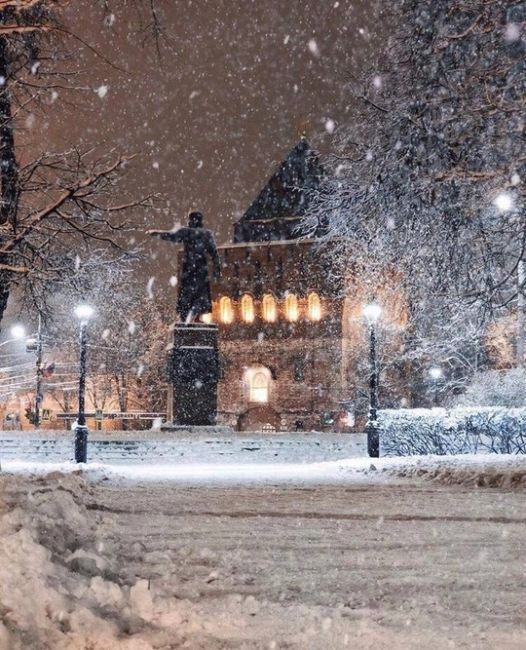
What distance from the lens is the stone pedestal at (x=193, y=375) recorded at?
30000mm

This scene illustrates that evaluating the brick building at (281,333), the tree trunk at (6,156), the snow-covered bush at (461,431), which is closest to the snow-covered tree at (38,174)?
the tree trunk at (6,156)

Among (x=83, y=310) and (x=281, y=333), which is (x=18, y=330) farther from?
(x=281, y=333)

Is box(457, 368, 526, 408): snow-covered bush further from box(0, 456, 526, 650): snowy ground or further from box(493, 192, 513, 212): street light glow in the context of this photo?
box(0, 456, 526, 650): snowy ground

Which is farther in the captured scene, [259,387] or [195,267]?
[259,387]

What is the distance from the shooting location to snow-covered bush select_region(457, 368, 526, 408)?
27.7 meters

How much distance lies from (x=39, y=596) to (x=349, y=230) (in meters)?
10.5

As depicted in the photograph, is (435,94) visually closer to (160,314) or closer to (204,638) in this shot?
(204,638)

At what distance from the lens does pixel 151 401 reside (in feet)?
194

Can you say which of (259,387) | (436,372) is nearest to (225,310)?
(259,387)

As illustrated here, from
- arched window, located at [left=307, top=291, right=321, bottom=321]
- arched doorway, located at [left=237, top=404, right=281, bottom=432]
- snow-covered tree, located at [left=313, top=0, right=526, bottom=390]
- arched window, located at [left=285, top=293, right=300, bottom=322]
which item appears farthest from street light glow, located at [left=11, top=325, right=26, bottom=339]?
arched window, located at [left=307, top=291, right=321, bottom=321]

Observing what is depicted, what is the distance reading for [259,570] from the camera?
6.68m

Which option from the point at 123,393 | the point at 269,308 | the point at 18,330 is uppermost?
the point at 269,308

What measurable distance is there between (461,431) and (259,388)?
138ft

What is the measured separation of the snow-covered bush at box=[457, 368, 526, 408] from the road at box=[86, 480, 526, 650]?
16.1 meters
